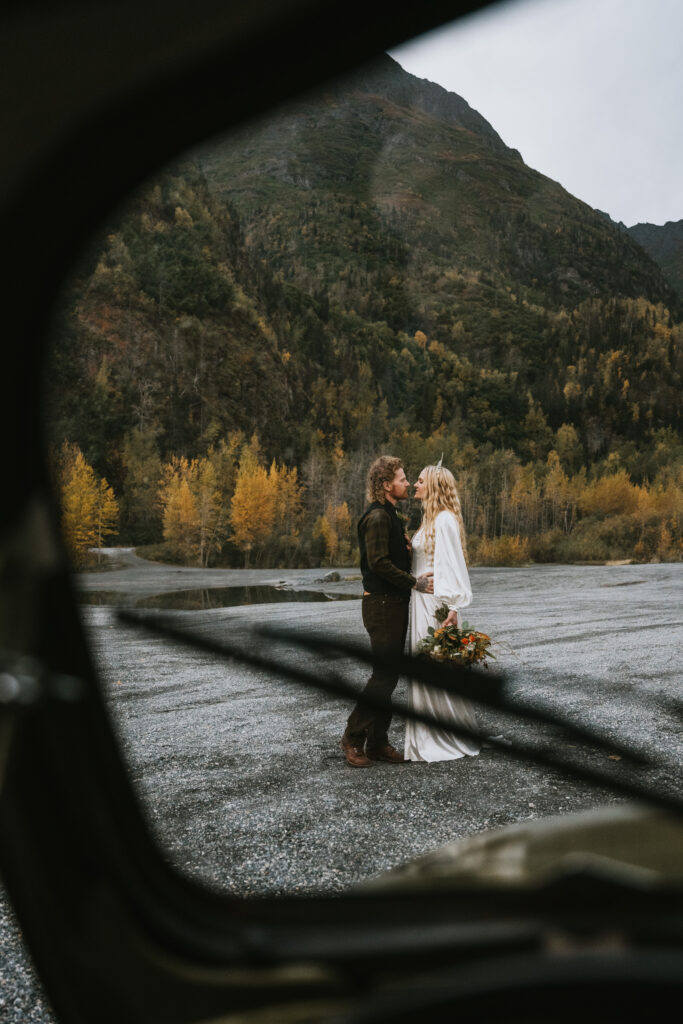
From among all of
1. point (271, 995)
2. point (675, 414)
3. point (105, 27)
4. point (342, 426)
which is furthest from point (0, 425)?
point (675, 414)

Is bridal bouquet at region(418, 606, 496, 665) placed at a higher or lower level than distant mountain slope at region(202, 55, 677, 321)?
lower

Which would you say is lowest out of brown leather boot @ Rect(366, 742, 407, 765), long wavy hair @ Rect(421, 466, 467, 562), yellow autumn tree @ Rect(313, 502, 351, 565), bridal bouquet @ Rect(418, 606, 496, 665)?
brown leather boot @ Rect(366, 742, 407, 765)

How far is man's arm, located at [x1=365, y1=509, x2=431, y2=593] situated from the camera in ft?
7.85

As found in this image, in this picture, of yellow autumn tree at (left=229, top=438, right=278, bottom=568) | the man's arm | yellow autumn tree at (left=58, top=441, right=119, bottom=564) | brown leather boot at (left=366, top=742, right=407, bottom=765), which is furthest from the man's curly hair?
brown leather boot at (left=366, top=742, right=407, bottom=765)

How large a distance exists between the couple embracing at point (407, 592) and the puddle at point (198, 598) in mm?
104

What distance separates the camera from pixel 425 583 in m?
3.48

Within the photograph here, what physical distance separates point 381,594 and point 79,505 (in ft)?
2.85

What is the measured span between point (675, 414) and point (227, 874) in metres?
1.02

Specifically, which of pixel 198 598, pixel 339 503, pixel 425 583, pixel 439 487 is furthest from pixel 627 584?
pixel 425 583

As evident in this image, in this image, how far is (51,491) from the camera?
605 millimetres

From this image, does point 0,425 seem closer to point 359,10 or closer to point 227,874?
point 359,10

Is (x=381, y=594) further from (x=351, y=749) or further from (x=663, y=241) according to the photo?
(x=663, y=241)

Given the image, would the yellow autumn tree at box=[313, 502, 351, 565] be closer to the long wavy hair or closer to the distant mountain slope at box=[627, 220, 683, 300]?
the long wavy hair

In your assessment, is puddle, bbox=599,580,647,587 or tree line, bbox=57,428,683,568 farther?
puddle, bbox=599,580,647,587
